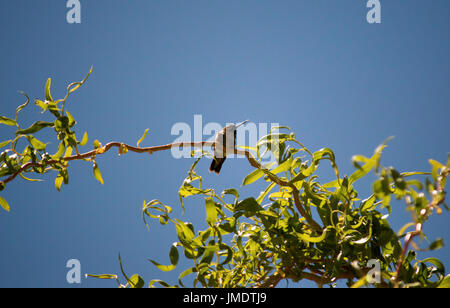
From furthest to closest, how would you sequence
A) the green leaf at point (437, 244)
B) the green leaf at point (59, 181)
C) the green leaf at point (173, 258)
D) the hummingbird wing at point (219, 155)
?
the hummingbird wing at point (219, 155)
the green leaf at point (59, 181)
the green leaf at point (173, 258)
the green leaf at point (437, 244)

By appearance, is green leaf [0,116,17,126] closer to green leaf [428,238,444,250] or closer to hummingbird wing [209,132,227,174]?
hummingbird wing [209,132,227,174]

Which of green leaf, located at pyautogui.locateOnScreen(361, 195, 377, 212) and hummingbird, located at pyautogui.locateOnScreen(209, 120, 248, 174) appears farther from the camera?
hummingbird, located at pyautogui.locateOnScreen(209, 120, 248, 174)

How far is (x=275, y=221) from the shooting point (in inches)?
25.4

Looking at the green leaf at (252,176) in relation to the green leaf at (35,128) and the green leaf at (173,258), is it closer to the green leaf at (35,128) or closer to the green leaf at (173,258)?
the green leaf at (173,258)

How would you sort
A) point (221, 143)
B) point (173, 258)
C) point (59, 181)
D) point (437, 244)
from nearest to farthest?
point (437, 244) < point (173, 258) < point (59, 181) < point (221, 143)

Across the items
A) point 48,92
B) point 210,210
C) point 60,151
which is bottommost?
point 210,210

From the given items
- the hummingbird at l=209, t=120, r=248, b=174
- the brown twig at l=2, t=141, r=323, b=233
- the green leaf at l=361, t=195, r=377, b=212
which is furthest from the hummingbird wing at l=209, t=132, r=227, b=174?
the green leaf at l=361, t=195, r=377, b=212

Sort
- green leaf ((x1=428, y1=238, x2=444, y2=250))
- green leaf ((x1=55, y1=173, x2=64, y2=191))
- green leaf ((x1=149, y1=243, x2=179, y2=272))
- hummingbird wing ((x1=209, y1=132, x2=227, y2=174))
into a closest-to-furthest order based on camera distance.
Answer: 1. green leaf ((x1=428, y1=238, x2=444, y2=250))
2. green leaf ((x1=149, y1=243, x2=179, y2=272))
3. green leaf ((x1=55, y1=173, x2=64, y2=191))
4. hummingbird wing ((x1=209, y1=132, x2=227, y2=174))

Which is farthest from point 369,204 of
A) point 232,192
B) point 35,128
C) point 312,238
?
point 35,128

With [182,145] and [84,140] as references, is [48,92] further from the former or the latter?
[182,145]

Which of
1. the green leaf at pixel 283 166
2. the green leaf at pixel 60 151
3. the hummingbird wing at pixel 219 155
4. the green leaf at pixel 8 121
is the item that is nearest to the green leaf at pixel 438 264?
the green leaf at pixel 283 166

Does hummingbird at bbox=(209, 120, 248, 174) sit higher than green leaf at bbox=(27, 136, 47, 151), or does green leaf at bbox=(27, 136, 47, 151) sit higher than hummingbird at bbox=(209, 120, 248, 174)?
hummingbird at bbox=(209, 120, 248, 174)

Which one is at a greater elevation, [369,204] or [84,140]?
[84,140]
